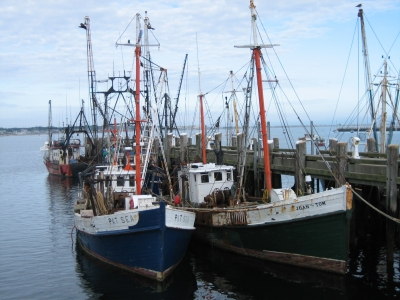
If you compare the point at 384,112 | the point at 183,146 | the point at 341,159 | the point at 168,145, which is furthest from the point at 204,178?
the point at 168,145

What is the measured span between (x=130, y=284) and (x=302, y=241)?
21.8 feet

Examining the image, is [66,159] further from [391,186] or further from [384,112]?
[391,186]

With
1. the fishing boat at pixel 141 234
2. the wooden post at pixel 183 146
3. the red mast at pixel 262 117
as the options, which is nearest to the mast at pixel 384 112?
the red mast at pixel 262 117

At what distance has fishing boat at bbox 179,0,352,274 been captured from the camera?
1761 centimetres

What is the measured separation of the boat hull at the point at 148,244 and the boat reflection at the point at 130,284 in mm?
296

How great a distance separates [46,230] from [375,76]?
23.1 m

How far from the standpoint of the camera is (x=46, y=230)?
95.9 ft

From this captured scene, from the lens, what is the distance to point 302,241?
60.4 feet

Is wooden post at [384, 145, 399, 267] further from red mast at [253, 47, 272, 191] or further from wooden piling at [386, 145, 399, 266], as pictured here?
red mast at [253, 47, 272, 191]

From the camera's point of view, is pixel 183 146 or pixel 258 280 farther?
pixel 183 146

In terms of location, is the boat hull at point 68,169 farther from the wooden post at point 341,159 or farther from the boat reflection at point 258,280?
the wooden post at point 341,159

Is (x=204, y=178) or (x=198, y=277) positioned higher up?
(x=204, y=178)

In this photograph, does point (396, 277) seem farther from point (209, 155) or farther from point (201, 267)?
point (209, 155)

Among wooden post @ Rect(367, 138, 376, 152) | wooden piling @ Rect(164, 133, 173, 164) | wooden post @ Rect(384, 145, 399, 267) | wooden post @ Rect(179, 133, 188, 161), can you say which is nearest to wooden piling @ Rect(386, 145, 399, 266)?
wooden post @ Rect(384, 145, 399, 267)
